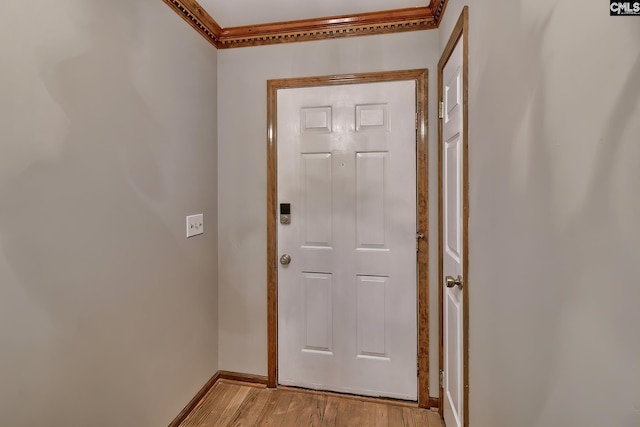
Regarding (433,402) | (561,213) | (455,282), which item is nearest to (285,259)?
(455,282)

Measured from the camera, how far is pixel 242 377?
231cm

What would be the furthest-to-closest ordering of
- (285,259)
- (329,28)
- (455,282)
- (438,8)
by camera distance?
(285,259) < (329,28) < (438,8) < (455,282)

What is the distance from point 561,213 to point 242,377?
7.52ft

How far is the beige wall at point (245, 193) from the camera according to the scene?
2258 mm

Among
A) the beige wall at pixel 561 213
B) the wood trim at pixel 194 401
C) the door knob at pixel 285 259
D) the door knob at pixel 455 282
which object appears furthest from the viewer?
the door knob at pixel 285 259

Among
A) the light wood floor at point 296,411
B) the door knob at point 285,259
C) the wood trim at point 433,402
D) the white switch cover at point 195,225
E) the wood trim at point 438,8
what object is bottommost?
the light wood floor at point 296,411

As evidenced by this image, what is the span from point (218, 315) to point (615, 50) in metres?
2.42

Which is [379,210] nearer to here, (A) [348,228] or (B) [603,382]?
(A) [348,228]

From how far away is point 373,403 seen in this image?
6.87 ft

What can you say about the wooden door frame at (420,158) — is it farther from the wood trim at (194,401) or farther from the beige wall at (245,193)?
the wood trim at (194,401)

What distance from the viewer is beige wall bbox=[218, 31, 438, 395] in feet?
7.41

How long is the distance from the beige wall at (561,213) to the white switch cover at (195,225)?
164 centimetres

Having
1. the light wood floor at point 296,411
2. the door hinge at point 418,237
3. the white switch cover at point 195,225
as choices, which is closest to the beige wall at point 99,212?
the white switch cover at point 195,225

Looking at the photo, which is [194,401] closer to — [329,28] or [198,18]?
[198,18]
